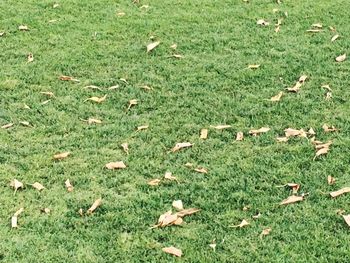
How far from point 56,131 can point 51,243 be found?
5.01 ft

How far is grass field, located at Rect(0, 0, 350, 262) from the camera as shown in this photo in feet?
14.5

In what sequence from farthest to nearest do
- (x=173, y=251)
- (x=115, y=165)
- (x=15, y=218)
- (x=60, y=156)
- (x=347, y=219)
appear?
(x=60, y=156) < (x=115, y=165) < (x=15, y=218) < (x=347, y=219) < (x=173, y=251)

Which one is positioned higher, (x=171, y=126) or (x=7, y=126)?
(x=171, y=126)

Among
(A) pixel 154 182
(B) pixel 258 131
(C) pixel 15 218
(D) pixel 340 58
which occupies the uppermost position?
(D) pixel 340 58

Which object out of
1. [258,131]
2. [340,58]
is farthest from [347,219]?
[340,58]

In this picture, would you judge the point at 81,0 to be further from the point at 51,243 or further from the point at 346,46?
the point at 51,243

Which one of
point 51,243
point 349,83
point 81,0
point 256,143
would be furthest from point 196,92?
point 81,0

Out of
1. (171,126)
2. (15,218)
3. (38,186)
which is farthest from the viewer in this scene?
(171,126)

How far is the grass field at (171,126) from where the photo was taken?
14.5 ft

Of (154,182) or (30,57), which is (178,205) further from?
(30,57)

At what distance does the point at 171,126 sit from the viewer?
5.71 metres

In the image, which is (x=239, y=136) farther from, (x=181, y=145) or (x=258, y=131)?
(x=181, y=145)

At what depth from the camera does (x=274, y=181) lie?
194 inches

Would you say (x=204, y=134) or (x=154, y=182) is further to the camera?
(x=204, y=134)
